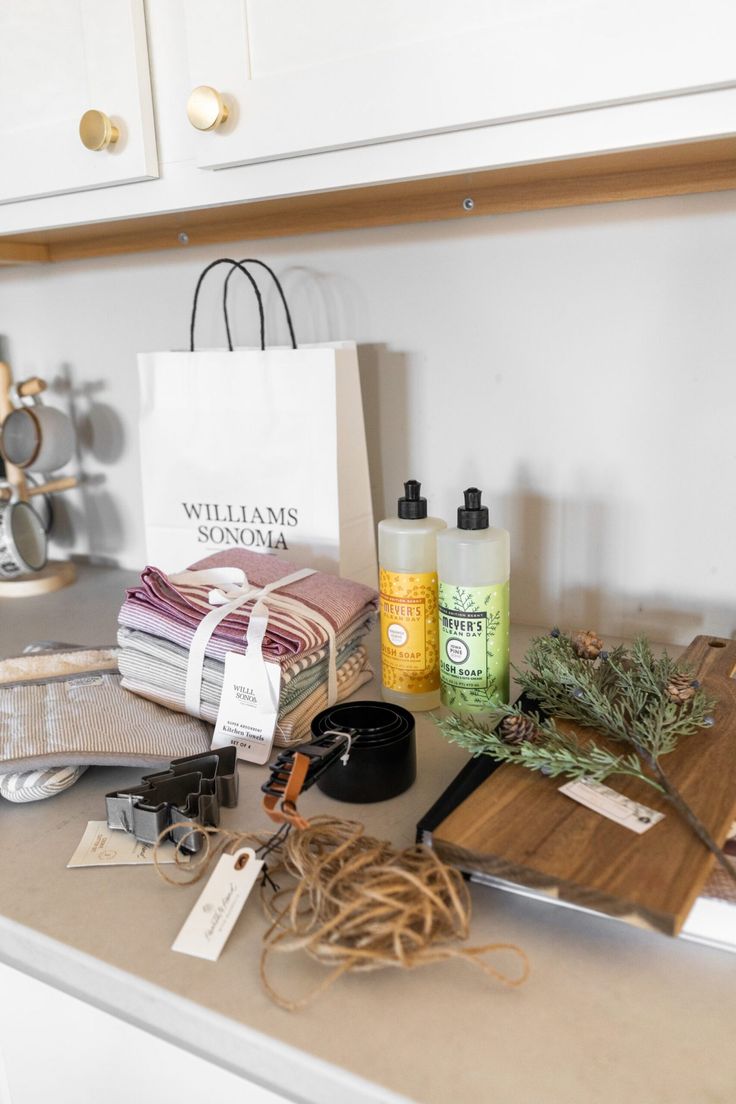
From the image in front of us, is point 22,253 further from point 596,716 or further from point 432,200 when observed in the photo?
point 596,716

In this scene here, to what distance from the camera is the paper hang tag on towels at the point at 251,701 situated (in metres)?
0.78

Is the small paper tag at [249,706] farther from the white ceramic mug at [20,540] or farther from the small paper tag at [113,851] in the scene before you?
the white ceramic mug at [20,540]

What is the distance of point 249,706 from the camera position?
2.61 ft

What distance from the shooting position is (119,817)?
67 centimetres

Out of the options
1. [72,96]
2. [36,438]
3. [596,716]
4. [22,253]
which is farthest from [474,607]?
[22,253]

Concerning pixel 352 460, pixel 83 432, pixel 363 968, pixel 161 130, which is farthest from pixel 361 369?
pixel 363 968

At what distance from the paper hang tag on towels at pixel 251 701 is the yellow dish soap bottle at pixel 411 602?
13cm

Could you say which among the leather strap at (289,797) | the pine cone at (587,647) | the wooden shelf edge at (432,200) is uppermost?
the wooden shelf edge at (432,200)

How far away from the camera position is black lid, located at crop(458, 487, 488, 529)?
2.56 feet

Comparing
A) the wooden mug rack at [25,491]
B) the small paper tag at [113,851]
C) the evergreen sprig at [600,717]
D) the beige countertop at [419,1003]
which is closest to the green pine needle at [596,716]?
the evergreen sprig at [600,717]

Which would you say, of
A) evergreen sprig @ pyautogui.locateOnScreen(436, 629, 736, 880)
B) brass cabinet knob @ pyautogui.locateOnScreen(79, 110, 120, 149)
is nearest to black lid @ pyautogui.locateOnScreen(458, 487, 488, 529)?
evergreen sprig @ pyautogui.locateOnScreen(436, 629, 736, 880)

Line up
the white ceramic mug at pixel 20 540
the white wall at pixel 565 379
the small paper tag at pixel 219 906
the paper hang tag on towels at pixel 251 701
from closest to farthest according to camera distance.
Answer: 1. the small paper tag at pixel 219 906
2. the paper hang tag on towels at pixel 251 701
3. the white wall at pixel 565 379
4. the white ceramic mug at pixel 20 540

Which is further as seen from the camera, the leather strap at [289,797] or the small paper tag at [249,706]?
the small paper tag at [249,706]

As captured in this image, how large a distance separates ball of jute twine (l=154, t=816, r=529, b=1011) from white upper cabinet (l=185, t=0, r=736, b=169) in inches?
22.3
